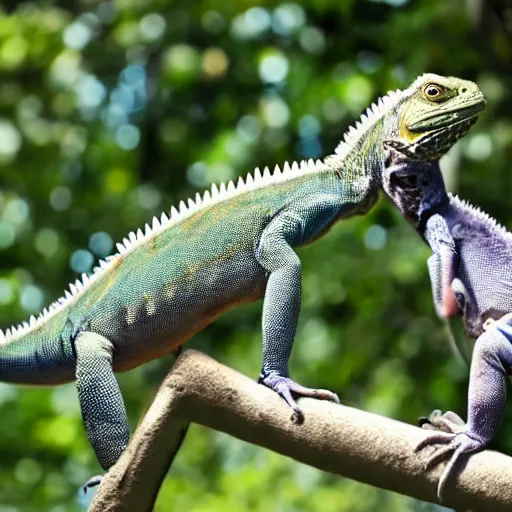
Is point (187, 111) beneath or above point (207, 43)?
beneath

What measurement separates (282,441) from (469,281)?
1.10ft

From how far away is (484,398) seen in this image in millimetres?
1043

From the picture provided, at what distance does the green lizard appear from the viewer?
1.09 m

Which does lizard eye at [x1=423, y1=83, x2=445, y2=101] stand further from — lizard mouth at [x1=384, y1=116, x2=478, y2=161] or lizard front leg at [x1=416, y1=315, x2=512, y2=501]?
lizard front leg at [x1=416, y1=315, x2=512, y2=501]

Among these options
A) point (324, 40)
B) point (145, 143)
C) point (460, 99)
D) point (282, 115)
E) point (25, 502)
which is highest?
point (460, 99)

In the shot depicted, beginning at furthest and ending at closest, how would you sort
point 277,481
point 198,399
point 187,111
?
point 187,111 → point 277,481 → point 198,399

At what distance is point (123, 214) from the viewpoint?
8.72ft

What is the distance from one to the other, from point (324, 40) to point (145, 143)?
660mm

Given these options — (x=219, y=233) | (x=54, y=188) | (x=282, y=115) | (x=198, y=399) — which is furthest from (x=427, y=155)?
(x=54, y=188)

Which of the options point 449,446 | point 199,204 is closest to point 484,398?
point 449,446

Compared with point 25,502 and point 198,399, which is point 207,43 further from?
point 198,399

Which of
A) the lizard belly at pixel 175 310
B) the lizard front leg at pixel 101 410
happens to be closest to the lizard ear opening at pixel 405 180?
the lizard belly at pixel 175 310

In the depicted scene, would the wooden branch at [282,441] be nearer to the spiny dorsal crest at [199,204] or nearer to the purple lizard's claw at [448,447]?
the purple lizard's claw at [448,447]

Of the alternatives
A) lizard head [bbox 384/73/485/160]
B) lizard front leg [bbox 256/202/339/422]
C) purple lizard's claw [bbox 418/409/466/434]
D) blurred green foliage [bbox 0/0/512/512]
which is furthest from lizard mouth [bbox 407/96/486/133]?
blurred green foliage [bbox 0/0/512/512]
